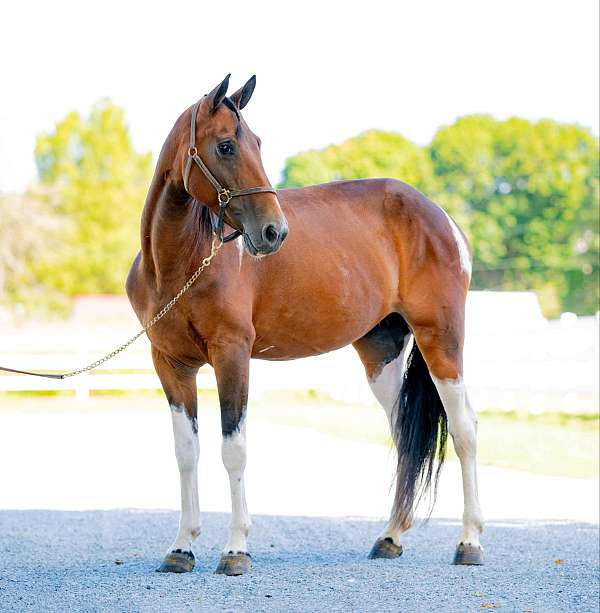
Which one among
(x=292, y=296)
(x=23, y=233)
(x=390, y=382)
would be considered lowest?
(x=390, y=382)

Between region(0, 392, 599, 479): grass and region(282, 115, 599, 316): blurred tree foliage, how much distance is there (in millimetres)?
42660

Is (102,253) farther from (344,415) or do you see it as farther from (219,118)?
(219,118)

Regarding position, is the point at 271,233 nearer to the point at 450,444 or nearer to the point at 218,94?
the point at 218,94

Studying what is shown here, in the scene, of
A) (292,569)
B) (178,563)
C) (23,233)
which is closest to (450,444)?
(292,569)

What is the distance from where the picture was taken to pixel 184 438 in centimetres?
536

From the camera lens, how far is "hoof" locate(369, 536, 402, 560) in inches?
233

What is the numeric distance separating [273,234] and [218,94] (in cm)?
75

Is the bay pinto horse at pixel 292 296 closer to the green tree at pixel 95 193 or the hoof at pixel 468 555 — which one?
the hoof at pixel 468 555

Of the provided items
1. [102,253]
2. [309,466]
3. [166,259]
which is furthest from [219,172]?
[102,253]

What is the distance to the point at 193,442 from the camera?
538 cm

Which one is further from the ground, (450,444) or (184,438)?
(184,438)

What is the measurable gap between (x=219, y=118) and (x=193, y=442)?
5.78ft

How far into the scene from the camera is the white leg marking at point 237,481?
16.7 ft

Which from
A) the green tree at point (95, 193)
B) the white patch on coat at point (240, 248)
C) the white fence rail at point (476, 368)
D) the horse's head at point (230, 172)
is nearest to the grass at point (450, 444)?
the white fence rail at point (476, 368)
